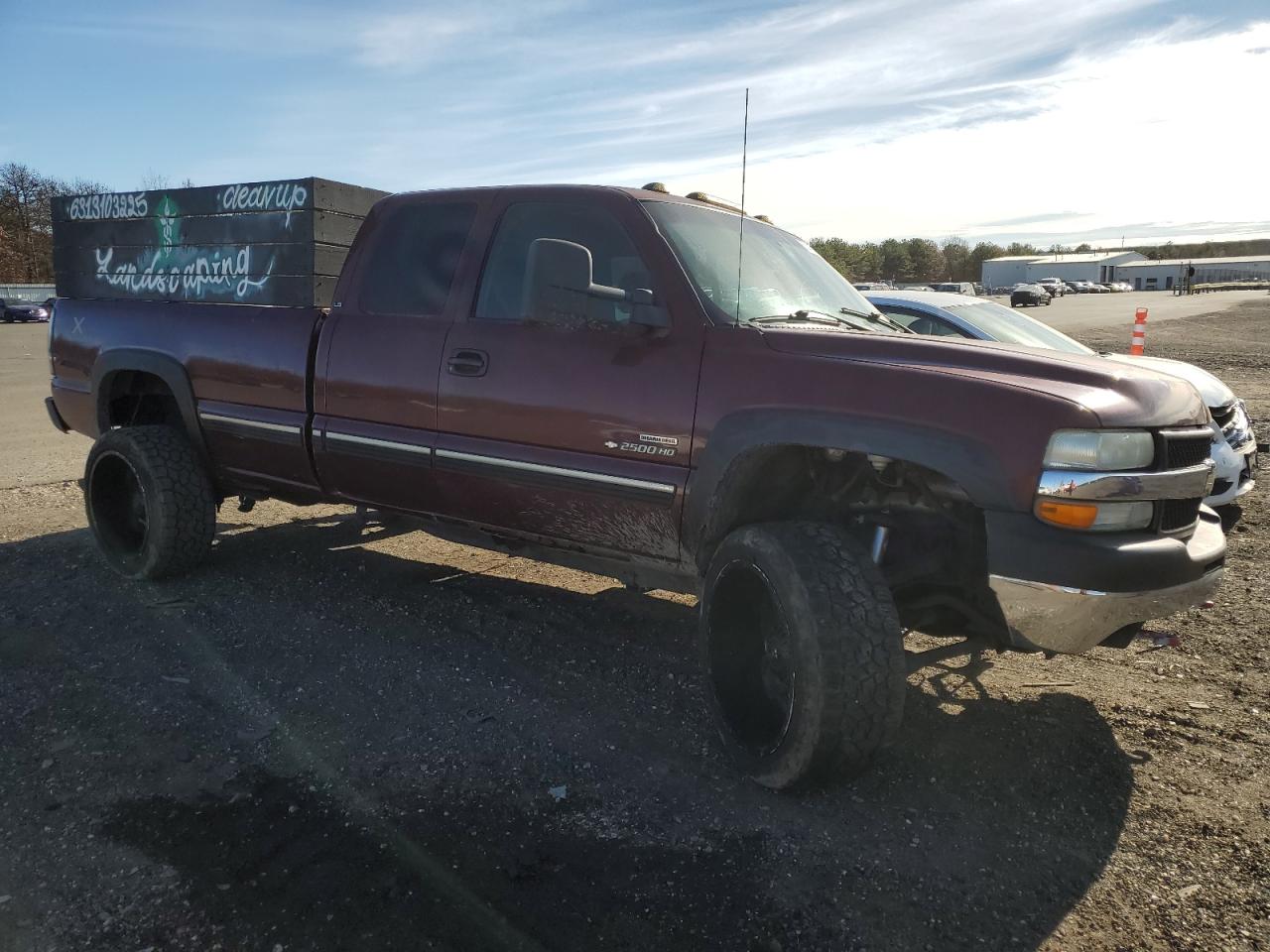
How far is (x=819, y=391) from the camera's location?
303cm

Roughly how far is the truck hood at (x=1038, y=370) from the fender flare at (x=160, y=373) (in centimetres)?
329

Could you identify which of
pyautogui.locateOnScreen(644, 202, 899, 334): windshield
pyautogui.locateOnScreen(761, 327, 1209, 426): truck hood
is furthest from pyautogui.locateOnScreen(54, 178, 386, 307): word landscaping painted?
pyautogui.locateOnScreen(761, 327, 1209, 426): truck hood

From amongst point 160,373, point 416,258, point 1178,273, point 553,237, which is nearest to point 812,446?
point 553,237

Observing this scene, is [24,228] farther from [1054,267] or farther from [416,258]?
[1054,267]

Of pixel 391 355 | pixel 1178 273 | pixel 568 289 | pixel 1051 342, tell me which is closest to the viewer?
pixel 568 289

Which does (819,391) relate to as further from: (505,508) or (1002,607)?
(505,508)

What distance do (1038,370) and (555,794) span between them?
2069 mm

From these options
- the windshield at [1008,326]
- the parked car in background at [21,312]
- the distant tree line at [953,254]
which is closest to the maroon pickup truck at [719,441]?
the windshield at [1008,326]

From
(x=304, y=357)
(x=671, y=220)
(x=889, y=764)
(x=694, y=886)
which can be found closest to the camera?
(x=694, y=886)

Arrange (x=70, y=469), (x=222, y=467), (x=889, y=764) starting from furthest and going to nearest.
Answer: (x=70, y=469) < (x=222, y=467) < (x=889, y=764)

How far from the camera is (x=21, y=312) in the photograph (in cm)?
4028

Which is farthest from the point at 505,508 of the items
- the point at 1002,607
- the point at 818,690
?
the point at 1002,607

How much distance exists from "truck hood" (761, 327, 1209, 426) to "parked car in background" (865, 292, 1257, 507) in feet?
7.39

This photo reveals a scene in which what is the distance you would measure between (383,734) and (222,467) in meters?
2.28
